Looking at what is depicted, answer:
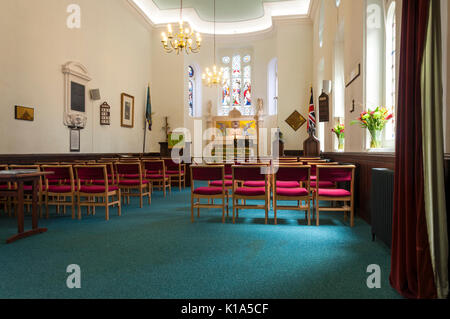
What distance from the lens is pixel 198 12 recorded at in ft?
41.4

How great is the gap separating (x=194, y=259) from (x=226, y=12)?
12.4 metres

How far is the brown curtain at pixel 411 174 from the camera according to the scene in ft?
5.81

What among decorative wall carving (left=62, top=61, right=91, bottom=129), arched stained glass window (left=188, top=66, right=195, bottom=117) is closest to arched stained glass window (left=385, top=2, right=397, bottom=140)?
decorative wall carving (left=62, top=61, right=91, bottom=129)

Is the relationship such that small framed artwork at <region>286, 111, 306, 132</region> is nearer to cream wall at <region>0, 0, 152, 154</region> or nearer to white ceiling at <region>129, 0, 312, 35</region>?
white ceiling at <region>129, 0, 312, 35</region>

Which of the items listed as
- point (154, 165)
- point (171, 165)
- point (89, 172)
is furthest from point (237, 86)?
point (89, 172)

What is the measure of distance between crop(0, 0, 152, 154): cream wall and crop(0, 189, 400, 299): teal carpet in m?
2.87

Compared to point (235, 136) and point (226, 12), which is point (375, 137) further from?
point (226, 12)

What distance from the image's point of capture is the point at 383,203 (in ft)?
8.65

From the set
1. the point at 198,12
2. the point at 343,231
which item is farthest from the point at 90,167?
the point at 198,12

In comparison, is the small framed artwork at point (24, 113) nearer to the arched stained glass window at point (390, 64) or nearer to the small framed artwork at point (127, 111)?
the small framed artwork at point (127, 111)
